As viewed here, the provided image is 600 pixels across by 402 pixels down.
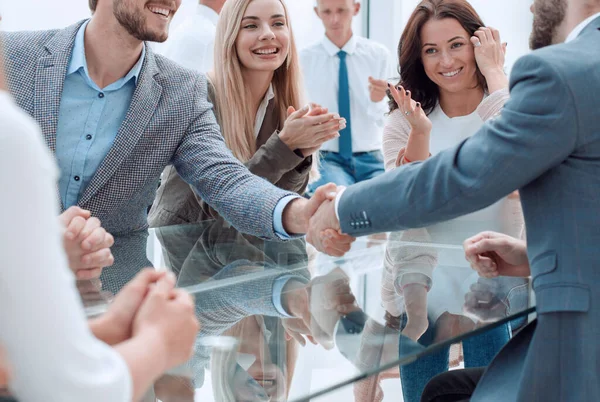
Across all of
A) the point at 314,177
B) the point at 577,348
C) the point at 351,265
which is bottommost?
the point at 314,177

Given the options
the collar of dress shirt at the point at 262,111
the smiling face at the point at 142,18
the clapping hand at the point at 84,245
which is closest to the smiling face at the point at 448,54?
the collar of dress shirt at the point at 262,111

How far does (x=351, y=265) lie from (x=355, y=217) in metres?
0.28

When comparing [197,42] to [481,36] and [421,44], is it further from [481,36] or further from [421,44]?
[481,36]

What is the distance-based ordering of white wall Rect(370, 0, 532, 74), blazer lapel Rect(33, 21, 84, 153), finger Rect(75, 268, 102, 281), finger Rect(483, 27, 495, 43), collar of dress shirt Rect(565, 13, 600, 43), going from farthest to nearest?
white wall Rect(370, 0, 532, 74), finger Rect(483, 27, 495, 43), blazer lapel Rect(33, 21, 84, 153), finger Rect(75, 268, 102, 281), collar of dress shirt Rect(565, 13, 600, 43)

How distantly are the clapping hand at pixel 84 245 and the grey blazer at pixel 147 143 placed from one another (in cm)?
42

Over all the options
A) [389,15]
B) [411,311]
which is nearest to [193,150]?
[411,311]

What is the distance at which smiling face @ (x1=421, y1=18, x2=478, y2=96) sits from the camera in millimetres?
2891

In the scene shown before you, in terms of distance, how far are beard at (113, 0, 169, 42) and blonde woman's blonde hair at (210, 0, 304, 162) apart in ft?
1.75

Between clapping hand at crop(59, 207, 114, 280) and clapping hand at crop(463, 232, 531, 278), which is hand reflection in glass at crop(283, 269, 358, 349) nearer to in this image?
clapping hand at crop(463, 232, 531, 278)

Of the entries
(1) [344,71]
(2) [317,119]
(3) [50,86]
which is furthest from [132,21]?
(1) [344,71]

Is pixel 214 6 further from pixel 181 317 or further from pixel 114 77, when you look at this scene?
pixel 181 317

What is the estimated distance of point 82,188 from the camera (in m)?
2.15

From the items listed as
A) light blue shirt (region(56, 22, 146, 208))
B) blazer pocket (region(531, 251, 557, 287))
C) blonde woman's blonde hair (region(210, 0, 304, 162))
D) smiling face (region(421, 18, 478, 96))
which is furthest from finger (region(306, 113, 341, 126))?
blazer pocket (region(531, 251, 557, 287))

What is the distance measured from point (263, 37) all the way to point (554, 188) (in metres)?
1.85
